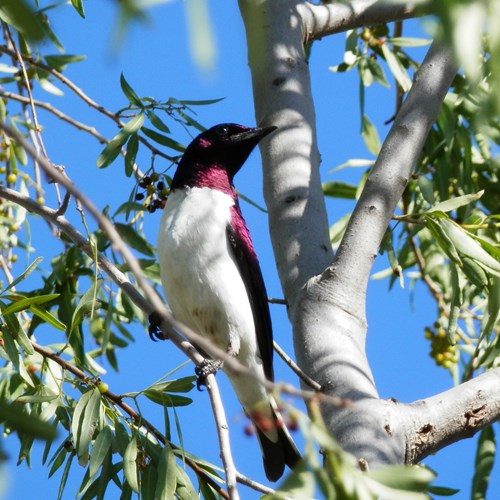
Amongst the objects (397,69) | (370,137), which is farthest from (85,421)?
(370,137)

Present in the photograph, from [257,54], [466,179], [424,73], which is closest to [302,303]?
[424,73]

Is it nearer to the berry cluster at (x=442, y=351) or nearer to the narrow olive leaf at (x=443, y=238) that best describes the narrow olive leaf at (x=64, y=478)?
the narrow olive leaf at (x=443, y=238)

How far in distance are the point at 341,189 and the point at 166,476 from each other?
249 centimetres

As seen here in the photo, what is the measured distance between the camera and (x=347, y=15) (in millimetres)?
3871

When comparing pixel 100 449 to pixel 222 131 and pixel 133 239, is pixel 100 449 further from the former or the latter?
pixel 222 131

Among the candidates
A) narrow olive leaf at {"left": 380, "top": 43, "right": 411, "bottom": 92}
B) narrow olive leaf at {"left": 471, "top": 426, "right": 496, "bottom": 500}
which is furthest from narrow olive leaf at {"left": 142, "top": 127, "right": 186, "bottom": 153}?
narrow olive leaf at {"left": 471, "top": 426, "right": 496, "bottom": 500}

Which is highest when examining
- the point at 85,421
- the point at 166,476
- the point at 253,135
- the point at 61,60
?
the point at 61,60

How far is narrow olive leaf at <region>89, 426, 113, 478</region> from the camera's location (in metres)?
2.99

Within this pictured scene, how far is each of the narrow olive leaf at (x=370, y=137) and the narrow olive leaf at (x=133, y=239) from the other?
1.53 m

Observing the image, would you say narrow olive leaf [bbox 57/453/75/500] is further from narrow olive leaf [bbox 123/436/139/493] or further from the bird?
the bird

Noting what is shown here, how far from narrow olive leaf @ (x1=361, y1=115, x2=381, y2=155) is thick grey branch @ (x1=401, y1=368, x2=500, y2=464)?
2.50 m

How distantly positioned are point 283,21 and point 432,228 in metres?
1.05

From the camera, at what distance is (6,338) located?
3.20m

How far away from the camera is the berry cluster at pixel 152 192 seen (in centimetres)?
378
